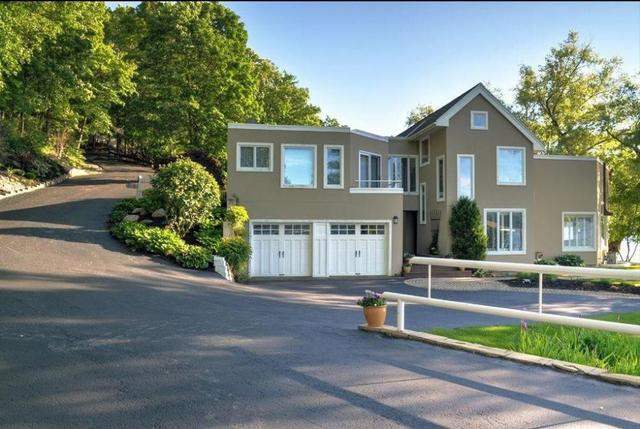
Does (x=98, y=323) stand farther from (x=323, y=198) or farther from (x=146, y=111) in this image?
(x=146, y=111)

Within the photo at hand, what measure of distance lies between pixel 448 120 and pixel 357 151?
479 centimetres

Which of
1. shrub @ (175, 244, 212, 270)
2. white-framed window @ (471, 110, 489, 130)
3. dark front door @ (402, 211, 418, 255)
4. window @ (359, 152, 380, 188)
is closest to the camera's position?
shrub @ (175, 244, 212, 270)

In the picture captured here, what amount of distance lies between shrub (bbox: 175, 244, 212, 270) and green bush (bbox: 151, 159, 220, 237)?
1.66 metres

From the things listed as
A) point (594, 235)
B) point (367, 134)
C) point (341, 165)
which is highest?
point (367, 134)

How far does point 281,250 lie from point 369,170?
19.4 ft

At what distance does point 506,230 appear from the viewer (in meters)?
24.1

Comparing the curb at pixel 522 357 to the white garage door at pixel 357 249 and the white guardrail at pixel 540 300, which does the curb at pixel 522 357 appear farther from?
the white garage door at pixel 357 249

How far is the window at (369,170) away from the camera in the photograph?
23.1m

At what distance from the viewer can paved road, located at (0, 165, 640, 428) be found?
4.40 metres

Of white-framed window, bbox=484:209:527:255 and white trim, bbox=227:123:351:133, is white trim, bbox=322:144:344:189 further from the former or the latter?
white-framed window, bbox=484:209:527:255

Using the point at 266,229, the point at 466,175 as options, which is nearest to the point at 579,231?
the point at 466,175

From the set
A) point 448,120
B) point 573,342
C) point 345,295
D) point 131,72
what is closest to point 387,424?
point 573,342

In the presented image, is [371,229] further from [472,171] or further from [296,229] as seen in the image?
[472,171]

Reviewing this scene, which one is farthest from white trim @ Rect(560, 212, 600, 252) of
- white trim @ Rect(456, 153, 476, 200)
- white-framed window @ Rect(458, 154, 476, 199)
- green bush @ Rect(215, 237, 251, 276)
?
green bush @ Rect(215, 237, 251, 276)
